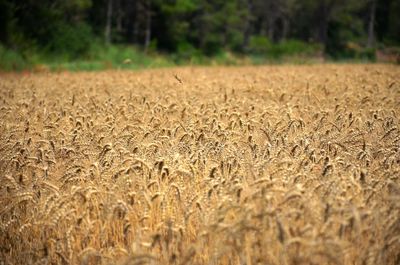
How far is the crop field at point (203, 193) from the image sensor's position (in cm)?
269

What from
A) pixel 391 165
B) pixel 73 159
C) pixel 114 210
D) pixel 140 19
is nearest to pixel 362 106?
pixel 391 165

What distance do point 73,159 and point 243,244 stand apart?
2173mm

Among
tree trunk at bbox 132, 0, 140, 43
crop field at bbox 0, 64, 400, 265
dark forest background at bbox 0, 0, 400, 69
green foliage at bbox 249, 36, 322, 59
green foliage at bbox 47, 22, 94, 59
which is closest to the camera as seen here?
crop field at bbox 0, 64, 400, 265

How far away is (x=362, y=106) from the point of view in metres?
7.29

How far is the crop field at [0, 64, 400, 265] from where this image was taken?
269 cm

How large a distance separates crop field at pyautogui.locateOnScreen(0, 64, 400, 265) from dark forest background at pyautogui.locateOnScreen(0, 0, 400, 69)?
24.5 ft

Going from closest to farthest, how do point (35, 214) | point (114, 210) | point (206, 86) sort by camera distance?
point (114, 210), point (35, 214), point (206, 86)

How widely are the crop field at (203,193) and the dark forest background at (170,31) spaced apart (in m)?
7.47

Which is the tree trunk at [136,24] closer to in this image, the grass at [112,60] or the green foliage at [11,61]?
the grass at [112,60]

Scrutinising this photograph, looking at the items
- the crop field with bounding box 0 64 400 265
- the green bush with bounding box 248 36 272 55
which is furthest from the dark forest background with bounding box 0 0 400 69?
the crop field with bounding box 0 64 400 265

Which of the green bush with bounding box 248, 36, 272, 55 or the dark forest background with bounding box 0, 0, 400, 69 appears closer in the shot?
the dark forest background with bounding box 0, 0, 400, 69

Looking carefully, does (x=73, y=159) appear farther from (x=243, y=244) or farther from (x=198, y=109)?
(x=198, y=109)

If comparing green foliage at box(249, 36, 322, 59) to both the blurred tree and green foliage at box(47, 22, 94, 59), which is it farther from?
green foliage at box(47, 22, 94, 59)

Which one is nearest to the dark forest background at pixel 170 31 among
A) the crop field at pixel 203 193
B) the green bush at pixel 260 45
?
the green bush at pixel 260 45
